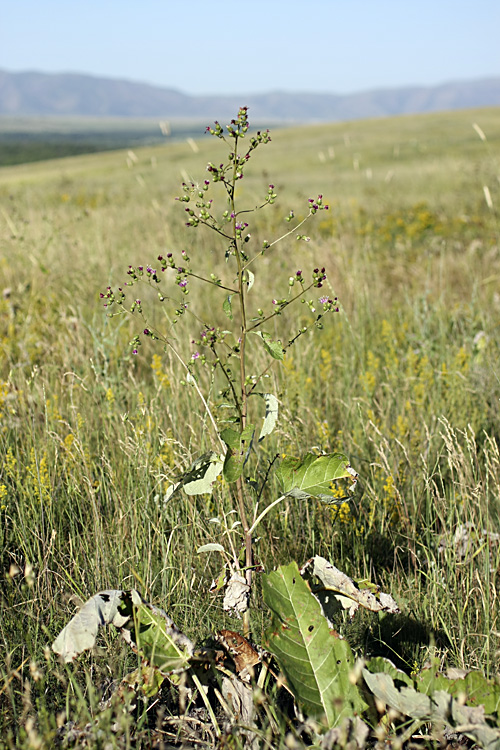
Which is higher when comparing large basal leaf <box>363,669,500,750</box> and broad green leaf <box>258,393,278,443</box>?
broad green leaf <box>258,393,278,443</box>

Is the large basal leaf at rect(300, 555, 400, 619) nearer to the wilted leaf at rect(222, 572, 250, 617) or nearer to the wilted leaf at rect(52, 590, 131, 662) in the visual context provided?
the wilted leaf at rect(222, 572, 250, 617)

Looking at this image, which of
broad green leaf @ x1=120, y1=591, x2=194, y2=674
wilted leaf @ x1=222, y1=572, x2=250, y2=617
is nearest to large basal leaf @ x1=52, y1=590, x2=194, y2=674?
broad green leaf @ x1=120, y1=591, x2=194, y2=674

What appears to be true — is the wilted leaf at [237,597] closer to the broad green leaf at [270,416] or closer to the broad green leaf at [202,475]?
the broad green leaf at [202,475]

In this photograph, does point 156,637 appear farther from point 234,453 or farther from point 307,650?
point 234,453

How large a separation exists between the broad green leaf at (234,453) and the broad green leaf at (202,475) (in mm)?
61

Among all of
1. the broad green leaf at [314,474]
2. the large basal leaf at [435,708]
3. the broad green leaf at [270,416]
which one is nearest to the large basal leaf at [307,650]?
the large basal leaf at [435,708]

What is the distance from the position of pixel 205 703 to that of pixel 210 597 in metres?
0.46

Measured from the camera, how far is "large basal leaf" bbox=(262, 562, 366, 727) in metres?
1.37

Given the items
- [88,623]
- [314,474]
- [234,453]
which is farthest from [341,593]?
[88,623]

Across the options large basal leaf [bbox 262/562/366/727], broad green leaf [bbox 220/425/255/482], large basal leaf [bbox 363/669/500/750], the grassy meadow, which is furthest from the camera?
the grassy meadow

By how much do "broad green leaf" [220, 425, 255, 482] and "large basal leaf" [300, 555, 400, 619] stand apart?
12.5 inches

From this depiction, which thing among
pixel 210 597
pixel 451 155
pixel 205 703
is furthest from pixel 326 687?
pixel 451 155

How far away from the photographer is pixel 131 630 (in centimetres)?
150

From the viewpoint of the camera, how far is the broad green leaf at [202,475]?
1.57 metres
